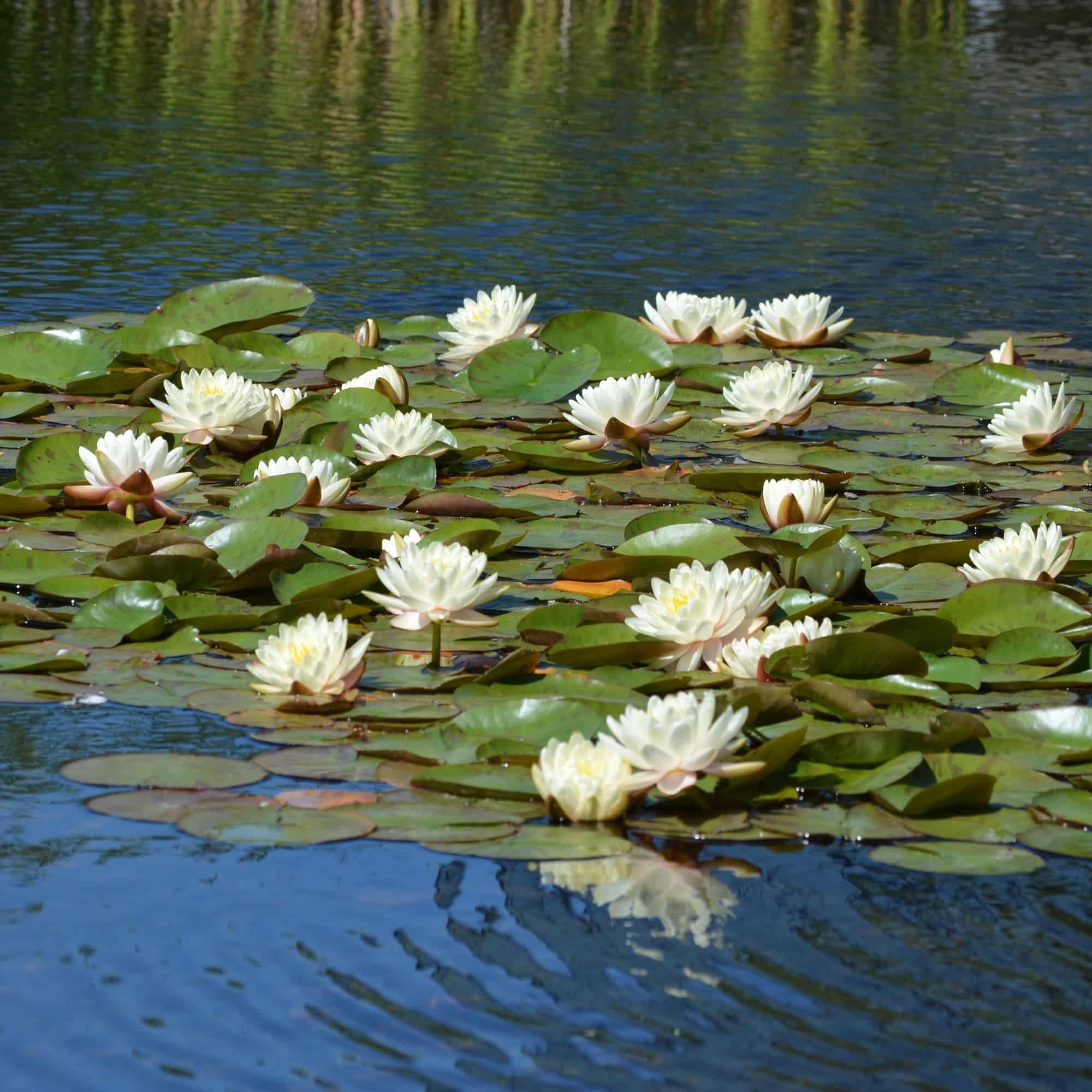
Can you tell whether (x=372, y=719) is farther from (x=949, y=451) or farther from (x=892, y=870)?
(x=949, y=451)

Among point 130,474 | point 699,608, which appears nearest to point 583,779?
point 699,608

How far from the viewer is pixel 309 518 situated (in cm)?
389

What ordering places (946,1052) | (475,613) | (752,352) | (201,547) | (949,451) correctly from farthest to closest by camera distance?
(752,352), (949,451), (201,547), (475,613), (946,1052)

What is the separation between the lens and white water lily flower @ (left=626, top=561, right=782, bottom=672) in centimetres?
282

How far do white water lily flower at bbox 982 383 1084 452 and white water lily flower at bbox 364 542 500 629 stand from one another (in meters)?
2.13

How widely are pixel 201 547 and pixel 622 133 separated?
1117cm

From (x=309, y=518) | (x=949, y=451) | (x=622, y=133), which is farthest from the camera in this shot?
(x=622, y=133)

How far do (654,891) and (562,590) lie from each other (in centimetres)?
124

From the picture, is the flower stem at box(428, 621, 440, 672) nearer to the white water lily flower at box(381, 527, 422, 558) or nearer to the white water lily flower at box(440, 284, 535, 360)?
the white water lily flower at box(381, 527, 422, 558)

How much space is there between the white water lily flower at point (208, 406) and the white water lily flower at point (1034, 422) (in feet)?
6.96

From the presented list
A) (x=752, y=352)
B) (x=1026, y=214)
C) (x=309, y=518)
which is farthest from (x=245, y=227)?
(x=309, y=518)

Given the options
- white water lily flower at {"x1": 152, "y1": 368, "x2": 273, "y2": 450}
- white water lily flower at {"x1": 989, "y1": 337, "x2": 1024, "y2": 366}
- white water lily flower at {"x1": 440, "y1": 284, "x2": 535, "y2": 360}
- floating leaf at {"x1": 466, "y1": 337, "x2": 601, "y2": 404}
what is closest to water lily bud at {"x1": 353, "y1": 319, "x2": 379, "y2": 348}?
white water lily flower at {"x1": 440, "y1": 284, "x2": 535, "y2": 360}

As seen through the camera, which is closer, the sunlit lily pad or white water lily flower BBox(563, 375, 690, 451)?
the sunlit lily pad

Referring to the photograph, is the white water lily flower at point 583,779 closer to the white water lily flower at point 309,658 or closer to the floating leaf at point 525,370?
the white water lily flower at point 309,658
